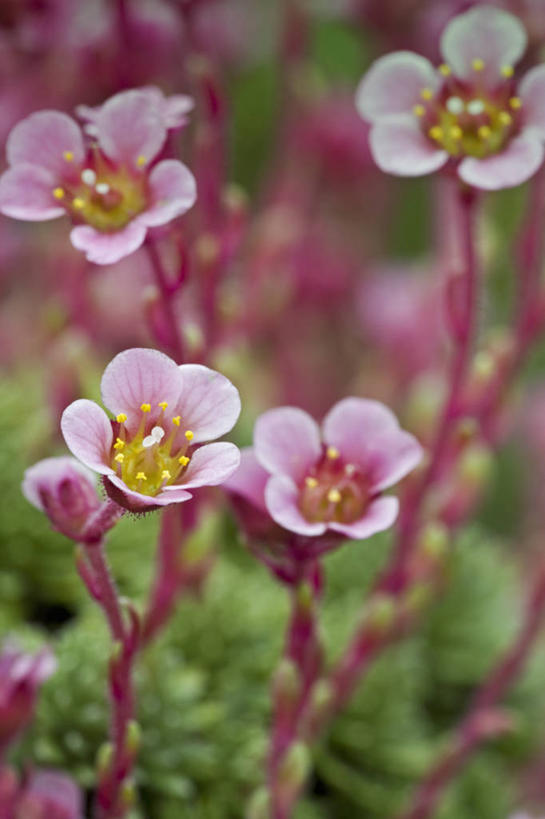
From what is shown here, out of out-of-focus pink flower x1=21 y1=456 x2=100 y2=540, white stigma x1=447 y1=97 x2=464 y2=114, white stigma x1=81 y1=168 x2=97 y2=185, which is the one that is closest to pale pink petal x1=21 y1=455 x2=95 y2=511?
out-of-focus pink flower x1=21 y1=456 x2=100 y2=540

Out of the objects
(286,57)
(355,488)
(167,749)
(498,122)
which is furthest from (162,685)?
(286,57)

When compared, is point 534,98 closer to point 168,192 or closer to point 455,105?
point 455,105

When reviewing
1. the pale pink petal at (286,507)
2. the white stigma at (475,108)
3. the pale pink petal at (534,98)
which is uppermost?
the pale pink petal at (534,98)

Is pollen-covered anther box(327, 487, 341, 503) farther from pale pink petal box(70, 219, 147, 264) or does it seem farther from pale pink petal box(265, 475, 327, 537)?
pale pink petal box(70, 219, 147, 264)

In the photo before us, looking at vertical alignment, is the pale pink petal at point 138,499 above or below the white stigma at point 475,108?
below

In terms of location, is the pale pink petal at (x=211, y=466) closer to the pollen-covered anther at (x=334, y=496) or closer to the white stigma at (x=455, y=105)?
the pollen-covered anther at (x=334, y=496)

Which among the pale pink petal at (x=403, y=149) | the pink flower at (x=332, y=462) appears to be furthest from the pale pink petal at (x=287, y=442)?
the pale pink petal at (x=403, y=149)

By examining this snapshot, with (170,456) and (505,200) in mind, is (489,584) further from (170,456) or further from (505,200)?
(505,200)
